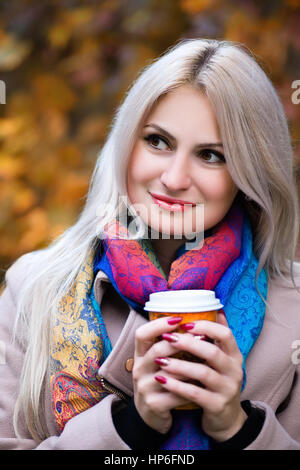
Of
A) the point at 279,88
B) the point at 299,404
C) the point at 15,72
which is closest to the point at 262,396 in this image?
the point at 299,404

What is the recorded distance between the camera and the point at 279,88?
338cm

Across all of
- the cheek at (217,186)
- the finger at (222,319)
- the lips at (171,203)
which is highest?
the cheek at (217,186)

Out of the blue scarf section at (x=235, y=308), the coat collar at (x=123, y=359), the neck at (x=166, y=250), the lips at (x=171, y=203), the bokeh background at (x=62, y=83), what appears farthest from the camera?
the bokeh background at (x=62, y=83)

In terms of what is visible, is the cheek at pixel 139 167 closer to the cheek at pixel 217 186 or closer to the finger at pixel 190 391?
the cheek at pixel 217 186

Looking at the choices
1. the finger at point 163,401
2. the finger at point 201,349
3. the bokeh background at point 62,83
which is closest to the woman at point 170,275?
the finger at point 163,401

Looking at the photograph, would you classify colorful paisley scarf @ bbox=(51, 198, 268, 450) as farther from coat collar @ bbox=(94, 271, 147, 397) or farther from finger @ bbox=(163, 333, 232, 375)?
finger @ bbox=(163, 333, 232, 375)

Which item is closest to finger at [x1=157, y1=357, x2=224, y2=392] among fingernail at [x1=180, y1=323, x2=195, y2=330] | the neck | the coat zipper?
fingernail at [x1=180, y1=323, x2=195, y2=330]

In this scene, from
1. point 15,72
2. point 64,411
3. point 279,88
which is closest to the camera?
point 64,411

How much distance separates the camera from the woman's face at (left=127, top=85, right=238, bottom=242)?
189 cm

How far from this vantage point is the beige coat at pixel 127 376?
1.70 meters

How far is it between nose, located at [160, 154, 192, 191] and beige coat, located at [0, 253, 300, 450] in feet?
1.35

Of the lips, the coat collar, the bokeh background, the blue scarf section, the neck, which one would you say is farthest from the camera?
the bokeh background
